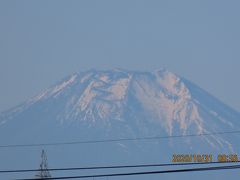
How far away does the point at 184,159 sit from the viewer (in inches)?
2256

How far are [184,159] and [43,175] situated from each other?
20.0 m

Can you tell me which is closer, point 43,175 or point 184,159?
point 184,159

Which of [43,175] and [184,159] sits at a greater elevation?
[43,175]

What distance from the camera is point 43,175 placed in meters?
74.4
